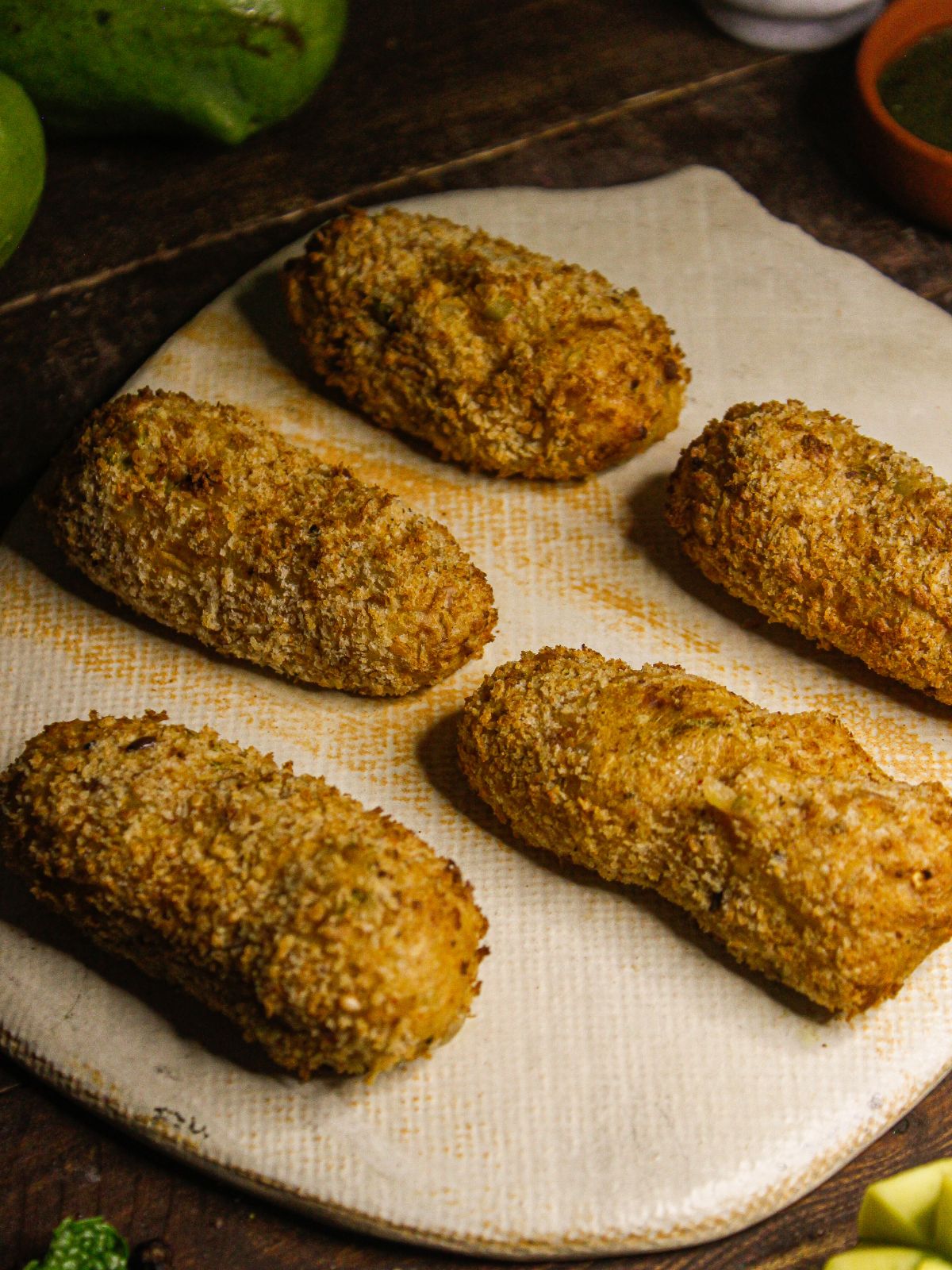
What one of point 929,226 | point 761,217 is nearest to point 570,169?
point 761,217

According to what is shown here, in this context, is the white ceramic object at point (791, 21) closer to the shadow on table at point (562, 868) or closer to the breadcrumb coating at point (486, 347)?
the breadcrumb coating at point (486, 347)

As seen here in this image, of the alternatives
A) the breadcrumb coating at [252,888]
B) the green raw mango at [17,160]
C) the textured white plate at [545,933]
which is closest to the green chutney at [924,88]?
the textured white plate at [545,933]

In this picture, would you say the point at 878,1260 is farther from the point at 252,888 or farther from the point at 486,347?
the point at 486,347

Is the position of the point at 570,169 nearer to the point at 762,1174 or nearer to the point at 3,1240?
the point at 762,1174

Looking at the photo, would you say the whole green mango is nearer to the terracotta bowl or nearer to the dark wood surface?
the dark wood surface

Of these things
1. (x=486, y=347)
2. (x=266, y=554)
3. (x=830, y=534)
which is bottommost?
(x=830, y=534)

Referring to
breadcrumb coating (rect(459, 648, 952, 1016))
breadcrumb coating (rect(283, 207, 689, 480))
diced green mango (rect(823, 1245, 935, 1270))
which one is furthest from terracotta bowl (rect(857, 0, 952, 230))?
diced green mango (rect(823, 1245, 935, 1270))

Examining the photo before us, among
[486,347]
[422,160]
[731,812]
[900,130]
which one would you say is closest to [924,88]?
[900,130]
